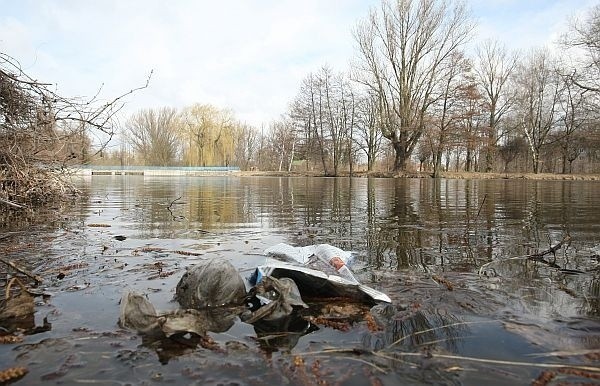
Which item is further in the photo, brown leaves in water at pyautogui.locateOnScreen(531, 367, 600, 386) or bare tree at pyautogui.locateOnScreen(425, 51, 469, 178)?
bare tree at pyautogui.locateOnScreen(425, 51, 469, 178)

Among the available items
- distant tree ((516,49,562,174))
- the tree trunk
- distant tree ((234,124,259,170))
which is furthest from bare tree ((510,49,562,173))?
distant tree ((234,124,259,170))

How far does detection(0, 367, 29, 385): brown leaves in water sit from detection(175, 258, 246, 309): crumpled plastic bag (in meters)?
1.05

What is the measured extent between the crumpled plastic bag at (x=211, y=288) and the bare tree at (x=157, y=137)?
217 ft

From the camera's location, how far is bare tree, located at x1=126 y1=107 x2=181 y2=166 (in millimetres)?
66438

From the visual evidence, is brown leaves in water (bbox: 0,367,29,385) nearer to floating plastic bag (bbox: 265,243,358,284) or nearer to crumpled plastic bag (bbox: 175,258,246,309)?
crumpled plastic bag (bbox: 175,258,246,309)

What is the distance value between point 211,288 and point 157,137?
68.8m

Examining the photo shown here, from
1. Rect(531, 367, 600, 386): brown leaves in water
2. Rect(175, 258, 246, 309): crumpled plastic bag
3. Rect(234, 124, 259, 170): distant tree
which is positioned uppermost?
Rect(234, 124, 259, 170): distant tree

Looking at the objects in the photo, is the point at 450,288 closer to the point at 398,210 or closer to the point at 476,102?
the point at 398,210

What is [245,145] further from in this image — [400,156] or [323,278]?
[323,278]

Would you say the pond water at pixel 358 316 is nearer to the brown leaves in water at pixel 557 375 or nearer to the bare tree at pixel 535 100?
the brown leaves in water at pixel 557 375

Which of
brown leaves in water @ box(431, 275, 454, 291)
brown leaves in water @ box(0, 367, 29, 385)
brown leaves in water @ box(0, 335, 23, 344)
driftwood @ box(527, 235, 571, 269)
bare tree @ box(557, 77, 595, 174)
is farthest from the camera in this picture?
bare tree @ box(557, 77, 595, 174)

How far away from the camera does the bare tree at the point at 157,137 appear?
66.4m

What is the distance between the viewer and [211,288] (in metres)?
2.84

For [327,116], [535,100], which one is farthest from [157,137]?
[535,100]
